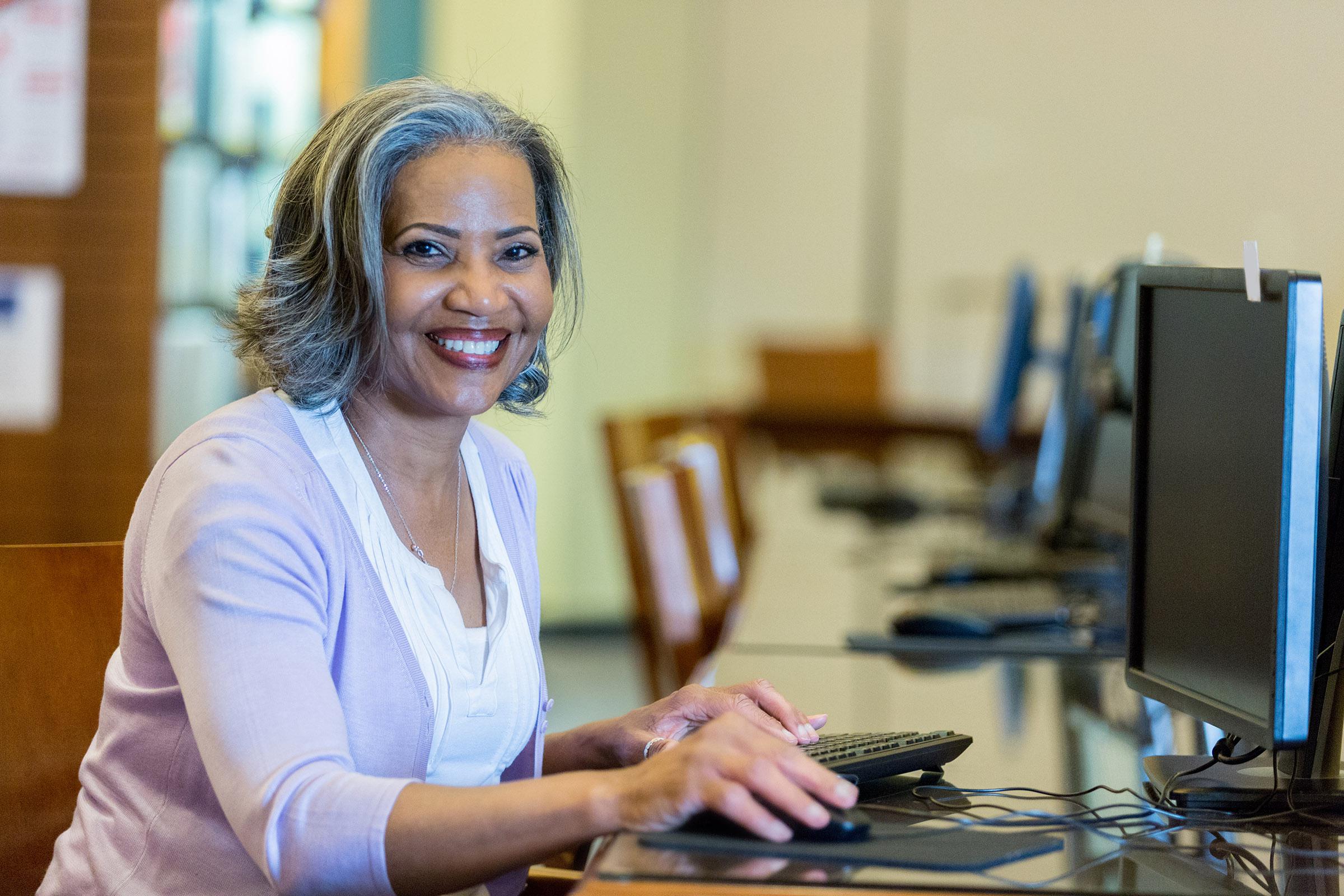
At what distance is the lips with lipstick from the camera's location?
4.67 ft

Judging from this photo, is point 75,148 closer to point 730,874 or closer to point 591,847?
point 591,847

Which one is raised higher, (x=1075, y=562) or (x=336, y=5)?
(x=336, y=5)

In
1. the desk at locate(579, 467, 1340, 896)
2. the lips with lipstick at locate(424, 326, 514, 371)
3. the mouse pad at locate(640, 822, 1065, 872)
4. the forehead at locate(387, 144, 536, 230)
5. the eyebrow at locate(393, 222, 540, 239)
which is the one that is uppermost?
the forehead at locate(387, 144, 536, 230)

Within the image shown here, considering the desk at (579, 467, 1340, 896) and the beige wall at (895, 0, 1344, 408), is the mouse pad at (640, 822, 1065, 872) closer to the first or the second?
the desk at (579, 467, 1340, 896)

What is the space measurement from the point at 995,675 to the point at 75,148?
200 centimetres

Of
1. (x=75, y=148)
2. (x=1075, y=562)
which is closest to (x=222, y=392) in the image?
(x=75, y=148)

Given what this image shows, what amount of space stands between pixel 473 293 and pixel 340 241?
0.45ft

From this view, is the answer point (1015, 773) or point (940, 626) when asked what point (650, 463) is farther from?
point (1015, 773)

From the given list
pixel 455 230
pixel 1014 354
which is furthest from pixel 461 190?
pixel 1014 354

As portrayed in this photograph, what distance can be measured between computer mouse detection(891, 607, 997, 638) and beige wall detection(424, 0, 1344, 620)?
3861mm

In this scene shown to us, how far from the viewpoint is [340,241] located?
1.39 m

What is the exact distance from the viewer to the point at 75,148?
108 inches

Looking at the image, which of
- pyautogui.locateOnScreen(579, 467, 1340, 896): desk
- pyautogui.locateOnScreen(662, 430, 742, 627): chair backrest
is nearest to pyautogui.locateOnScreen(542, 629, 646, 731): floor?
pyautogui.locateOnScreen(662, 430, 742, 627): chair backrest

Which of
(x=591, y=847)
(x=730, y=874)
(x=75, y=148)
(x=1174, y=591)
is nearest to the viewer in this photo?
(x=730, y=874)
